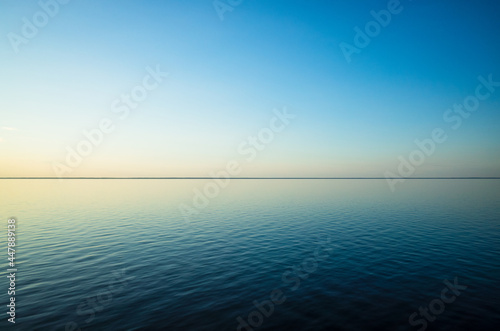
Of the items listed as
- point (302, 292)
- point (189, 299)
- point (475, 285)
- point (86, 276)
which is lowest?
point (475, 285)

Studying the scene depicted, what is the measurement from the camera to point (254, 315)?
1490 centimetres

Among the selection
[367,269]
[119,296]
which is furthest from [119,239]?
[367,269]

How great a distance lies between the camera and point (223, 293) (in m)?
17.5

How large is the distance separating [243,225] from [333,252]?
18.9 m

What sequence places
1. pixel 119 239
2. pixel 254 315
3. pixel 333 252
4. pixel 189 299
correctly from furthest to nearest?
1. pixel 119 239
2. pixel 333 252
3. pixel 189 299
4. pixel 254 315

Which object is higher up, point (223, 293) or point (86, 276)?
point (86, 276)

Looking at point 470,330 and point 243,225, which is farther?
point 243,225

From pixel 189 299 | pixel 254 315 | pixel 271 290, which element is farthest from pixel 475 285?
pixel 189 299

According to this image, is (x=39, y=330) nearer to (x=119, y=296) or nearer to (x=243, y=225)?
(x=119, y=296)

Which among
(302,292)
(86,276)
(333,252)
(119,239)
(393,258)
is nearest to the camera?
(302,292)

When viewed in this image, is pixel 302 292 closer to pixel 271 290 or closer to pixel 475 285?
pixel 271 290

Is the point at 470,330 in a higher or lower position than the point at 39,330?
lower

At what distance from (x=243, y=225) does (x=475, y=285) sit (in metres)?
30.8

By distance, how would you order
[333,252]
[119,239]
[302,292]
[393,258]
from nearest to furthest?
[302,292] → [393,258] → [333,252] → [119,239]
